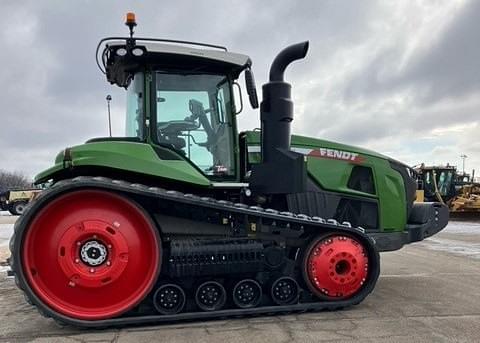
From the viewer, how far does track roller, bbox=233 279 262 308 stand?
205 inches

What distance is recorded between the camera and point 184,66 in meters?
5.58

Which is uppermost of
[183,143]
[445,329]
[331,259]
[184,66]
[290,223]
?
[184,66]

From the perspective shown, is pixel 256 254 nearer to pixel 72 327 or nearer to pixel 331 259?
pixel 331 259

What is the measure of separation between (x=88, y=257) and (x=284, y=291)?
6.76 feet

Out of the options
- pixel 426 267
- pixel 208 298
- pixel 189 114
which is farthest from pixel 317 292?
pixel 426 267

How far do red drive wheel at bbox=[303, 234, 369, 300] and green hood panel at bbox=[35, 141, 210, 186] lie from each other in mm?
1429

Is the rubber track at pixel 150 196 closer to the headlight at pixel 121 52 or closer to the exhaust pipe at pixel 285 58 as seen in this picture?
the headlight at pixel 121 52

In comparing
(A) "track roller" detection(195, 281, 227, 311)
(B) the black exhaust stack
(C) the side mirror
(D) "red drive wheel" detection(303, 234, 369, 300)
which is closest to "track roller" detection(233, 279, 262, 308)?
(A) "track roller" detection(195, 281, 227, 311)

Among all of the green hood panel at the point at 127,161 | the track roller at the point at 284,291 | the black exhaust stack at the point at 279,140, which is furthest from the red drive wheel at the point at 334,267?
the green hood panel at the point at 127,161

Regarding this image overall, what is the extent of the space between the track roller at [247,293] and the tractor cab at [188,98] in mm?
1189

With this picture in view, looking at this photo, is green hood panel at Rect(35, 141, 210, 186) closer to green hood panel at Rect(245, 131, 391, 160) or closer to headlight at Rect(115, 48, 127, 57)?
headlight at Rect(115, 48, 127, 57)

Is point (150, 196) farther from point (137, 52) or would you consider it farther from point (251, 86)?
point (251, 86)

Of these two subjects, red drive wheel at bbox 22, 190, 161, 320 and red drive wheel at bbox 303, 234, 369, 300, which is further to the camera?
red drive wheel at bbox 303, 234, 369, 300

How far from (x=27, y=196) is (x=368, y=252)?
33398mm
